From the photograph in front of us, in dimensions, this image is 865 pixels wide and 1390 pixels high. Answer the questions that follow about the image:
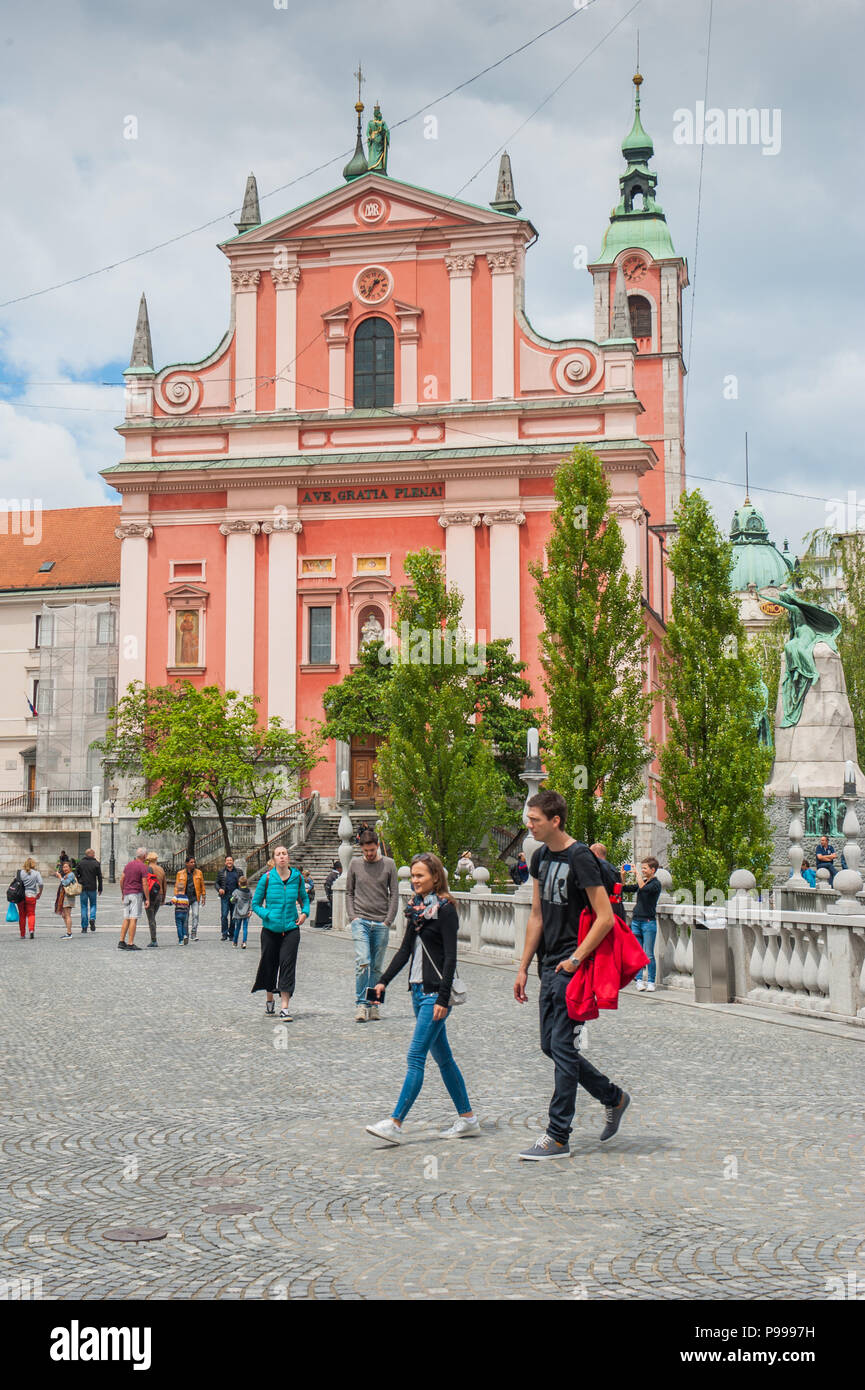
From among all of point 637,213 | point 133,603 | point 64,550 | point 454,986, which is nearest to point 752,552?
point 637,213

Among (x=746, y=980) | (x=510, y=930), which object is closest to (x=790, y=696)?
(x=510, y=930)

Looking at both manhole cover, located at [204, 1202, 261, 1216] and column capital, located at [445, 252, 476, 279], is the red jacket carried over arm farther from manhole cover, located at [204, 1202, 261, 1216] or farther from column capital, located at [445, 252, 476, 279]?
column capital, located at [445, 252, 476, 279]

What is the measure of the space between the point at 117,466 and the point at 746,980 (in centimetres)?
3644

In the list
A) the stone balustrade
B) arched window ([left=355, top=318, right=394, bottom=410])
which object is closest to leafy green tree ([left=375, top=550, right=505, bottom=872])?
the stone balustrade

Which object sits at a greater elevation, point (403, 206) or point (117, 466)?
point (403, 206)

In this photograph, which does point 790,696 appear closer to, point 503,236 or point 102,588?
point 503,236

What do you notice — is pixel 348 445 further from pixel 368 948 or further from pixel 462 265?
pixel 368 948

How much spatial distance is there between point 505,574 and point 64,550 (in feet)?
95.3

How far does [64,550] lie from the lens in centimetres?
6481

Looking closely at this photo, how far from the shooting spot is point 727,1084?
912 centimetres

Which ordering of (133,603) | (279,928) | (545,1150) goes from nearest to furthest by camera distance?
(545,1150)
(279,928)
(133,603)

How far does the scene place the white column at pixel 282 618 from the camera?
44.3 metres
